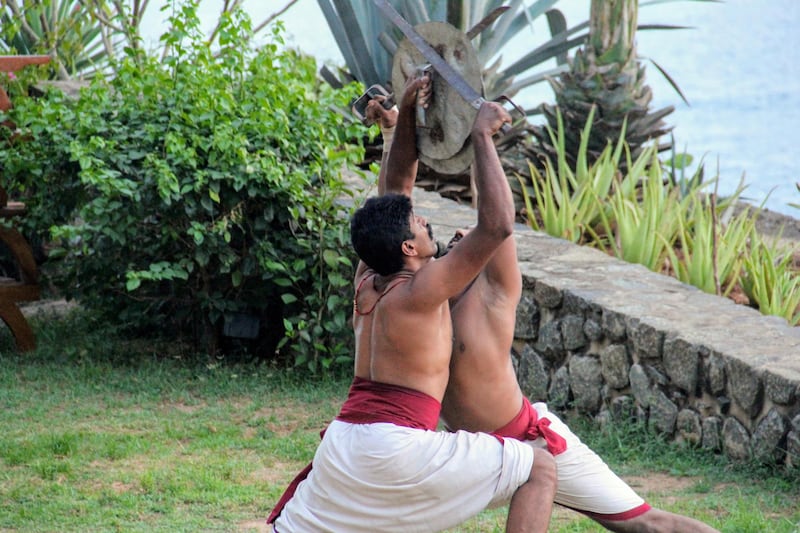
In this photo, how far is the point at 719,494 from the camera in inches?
179

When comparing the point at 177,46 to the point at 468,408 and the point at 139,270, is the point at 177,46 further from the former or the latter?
the point at 468,408

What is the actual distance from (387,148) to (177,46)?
313 centimetres

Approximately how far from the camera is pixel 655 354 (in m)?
5.20

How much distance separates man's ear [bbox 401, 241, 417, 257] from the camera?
3201 mm

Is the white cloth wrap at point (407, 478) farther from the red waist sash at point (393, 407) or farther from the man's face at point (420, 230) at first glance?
the man's face at point (420, 230)

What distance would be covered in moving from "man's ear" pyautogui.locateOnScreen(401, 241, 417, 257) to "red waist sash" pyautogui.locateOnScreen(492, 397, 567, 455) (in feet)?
1.84

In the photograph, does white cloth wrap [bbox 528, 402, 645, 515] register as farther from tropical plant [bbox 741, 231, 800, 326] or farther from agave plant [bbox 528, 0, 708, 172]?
agave plant [bbox 528, 0, 708, 172]

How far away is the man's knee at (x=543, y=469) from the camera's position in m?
3.14

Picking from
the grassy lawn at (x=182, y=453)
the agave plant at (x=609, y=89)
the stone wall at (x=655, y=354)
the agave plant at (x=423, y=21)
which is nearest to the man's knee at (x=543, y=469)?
the grassy lawn at (x=182, y=453)

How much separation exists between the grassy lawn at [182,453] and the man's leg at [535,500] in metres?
1.19

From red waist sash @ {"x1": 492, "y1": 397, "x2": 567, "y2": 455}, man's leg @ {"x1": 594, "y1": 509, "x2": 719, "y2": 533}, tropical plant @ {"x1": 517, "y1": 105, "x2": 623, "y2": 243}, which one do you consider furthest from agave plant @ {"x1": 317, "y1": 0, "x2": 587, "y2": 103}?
man's leg @ {"x1": 594, "y1": 509, "x2": 719, "y2": 533}

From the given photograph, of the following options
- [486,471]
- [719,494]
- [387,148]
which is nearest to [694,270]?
[719,494]

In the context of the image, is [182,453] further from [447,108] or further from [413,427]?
[447,108]

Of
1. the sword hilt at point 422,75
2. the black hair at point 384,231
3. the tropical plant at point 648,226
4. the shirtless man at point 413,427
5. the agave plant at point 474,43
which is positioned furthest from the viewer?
the agave plant at point 474,43
